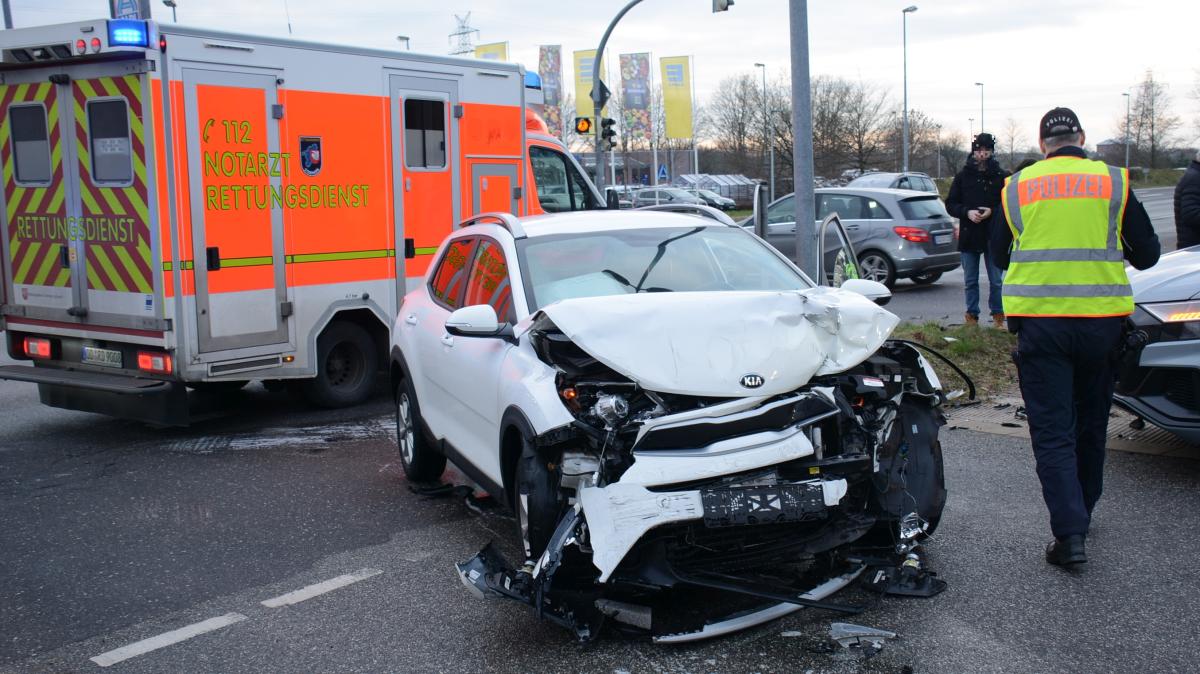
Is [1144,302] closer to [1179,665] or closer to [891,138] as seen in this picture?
[1179,665]

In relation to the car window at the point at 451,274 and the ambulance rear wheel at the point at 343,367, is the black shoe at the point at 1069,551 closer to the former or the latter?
the car window at the point at 451,274

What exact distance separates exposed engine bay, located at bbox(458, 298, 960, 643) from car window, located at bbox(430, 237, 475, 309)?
5.52 feet

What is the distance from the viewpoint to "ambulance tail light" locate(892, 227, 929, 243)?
51.7ft

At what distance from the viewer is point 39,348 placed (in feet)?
27.9

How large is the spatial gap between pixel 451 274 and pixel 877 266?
1089cm

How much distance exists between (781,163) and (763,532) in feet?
186

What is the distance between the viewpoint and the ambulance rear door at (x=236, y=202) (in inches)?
309

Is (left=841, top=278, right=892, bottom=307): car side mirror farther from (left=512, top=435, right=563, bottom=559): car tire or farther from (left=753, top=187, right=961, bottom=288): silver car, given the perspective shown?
(left=753, top=187, right=961, bottom=288): silver car

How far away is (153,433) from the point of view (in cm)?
838

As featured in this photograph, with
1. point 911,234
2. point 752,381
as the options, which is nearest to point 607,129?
point 911,234

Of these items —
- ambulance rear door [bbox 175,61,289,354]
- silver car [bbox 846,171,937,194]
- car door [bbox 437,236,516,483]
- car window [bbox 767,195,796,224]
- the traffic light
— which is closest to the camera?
car door [bbox 437,236,516,483]

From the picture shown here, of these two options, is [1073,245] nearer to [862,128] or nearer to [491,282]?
[491,282]

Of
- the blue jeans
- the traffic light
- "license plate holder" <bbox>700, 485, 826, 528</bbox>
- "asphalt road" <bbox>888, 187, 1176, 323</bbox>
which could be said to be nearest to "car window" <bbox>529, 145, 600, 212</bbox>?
the blue jeans

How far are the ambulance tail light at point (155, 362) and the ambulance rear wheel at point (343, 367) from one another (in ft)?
4.52
